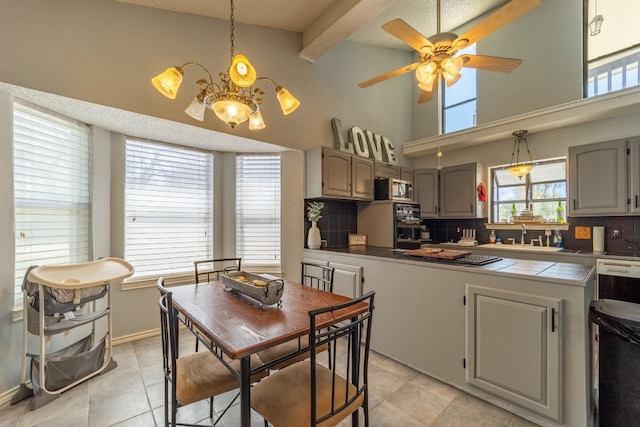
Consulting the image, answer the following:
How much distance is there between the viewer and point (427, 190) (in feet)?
14.9

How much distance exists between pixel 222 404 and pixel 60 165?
2.48 m

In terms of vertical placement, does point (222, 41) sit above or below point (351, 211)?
above

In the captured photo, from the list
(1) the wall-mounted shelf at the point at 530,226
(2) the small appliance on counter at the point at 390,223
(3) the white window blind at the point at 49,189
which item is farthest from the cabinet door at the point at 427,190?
(3) the white window blind at the point at 49,189

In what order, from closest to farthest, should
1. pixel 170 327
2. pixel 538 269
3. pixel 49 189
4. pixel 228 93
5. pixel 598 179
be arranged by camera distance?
pixel 170 327, pixel 228 93, pixel 538 269, pixel 49 189, pixel 598 179

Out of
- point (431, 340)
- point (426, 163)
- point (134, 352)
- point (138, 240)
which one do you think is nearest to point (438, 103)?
point (426, 163)

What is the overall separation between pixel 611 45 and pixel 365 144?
3188 mm

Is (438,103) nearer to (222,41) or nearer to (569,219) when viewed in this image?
(569,219)

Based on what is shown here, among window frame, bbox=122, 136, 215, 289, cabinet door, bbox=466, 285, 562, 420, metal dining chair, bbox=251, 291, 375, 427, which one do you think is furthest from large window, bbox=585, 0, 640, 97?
window frame, bbox=122, 136, 215, 289

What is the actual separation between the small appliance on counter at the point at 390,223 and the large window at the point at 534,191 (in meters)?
1.40

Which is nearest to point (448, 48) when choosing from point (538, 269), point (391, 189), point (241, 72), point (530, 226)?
point (241, 72)

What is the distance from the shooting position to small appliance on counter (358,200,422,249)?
3.68 meters

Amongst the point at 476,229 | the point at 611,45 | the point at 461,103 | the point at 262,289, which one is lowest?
the point at 262,289

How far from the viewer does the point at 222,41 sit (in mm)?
2799

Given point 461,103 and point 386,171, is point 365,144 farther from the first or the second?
point 461,103
